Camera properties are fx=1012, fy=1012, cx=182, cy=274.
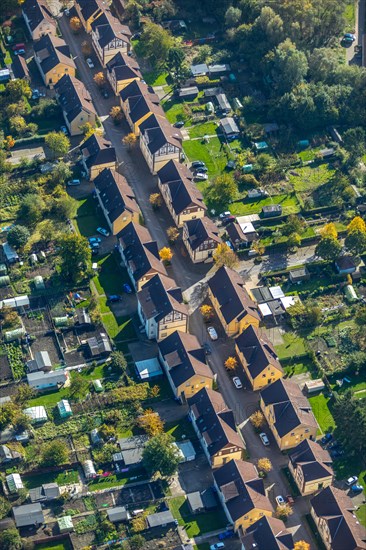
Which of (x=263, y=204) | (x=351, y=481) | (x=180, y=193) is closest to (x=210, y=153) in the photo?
(x=263, y=204)

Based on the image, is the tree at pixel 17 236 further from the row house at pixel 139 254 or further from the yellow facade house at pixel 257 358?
the yellow facade house at pixel 257 358

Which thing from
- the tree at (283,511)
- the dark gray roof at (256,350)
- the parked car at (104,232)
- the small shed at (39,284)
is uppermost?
the parked car at (104,232)

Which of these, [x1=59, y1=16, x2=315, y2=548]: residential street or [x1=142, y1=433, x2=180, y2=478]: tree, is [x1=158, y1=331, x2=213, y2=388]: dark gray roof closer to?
[x1=59, y1=16, x2=315, y2=548]: residential street

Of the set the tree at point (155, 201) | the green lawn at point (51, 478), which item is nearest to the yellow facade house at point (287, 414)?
the green lawn at point (51, 478)

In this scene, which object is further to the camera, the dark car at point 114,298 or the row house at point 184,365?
the dark car at point 114,298

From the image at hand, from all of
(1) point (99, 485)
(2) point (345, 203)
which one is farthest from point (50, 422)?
(2) point (345, 203)

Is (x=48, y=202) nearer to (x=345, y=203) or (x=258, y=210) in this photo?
(x=258, y=210)
